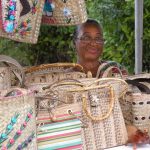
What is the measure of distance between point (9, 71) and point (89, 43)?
2.50ft

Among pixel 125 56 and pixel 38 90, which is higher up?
pixel 125 56

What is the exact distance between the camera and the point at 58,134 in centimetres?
179

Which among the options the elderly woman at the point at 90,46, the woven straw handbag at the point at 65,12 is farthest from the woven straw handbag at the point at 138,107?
the elderly woman at the point at 90,46

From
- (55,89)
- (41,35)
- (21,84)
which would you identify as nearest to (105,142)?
(55,89)

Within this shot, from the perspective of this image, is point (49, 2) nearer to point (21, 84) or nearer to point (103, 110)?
point (21, 84)

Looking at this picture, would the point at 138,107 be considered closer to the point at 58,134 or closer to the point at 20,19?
the point at 58,134

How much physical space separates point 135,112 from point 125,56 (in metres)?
2.34

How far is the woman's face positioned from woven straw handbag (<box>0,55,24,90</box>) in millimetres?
692

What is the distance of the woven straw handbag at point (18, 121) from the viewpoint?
157 centimetres

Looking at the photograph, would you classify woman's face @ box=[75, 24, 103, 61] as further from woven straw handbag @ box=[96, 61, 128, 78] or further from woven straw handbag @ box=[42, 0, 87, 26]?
woven straw handbag @ box=[42, 0, 87, 26]

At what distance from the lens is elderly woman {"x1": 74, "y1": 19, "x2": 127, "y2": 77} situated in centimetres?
272

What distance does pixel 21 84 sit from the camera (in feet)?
6.76

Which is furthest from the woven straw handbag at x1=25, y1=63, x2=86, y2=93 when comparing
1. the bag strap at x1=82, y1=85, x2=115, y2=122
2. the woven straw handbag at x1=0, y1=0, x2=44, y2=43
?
the bag strap at x1=82, y1=85, x2=115, y2=122

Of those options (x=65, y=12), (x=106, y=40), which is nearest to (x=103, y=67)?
(x=65, y=12)
